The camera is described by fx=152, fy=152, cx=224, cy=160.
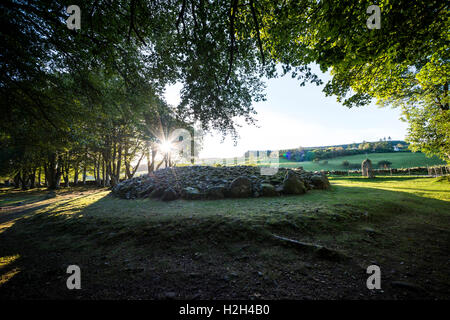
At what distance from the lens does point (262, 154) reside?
117 feet

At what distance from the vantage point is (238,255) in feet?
11.1

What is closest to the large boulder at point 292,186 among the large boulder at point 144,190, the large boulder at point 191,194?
the large boulder at point 191,194

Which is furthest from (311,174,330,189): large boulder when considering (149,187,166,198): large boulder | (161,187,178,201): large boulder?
(149,187,166,198): large boulder

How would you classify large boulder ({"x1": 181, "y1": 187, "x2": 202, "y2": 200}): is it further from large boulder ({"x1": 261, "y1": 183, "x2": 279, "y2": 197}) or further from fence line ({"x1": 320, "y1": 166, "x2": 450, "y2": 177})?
fence line ({"x1": 320, "y1": 166, "x2": 450, "y2": 177})

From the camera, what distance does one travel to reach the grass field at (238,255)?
8.11ft

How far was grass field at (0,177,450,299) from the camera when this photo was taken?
247 centimetres

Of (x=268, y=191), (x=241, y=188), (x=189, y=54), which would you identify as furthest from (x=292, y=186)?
(x=189, y=54)

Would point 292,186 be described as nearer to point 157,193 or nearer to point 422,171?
point 157,193

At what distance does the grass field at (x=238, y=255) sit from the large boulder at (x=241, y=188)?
8.92 ft

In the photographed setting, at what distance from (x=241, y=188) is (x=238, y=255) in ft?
16.0

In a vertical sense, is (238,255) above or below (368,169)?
below

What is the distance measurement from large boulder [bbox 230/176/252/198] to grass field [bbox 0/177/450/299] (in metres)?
2.72
